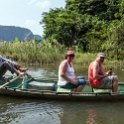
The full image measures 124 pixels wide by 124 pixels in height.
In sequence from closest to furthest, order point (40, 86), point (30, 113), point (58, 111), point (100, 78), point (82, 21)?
point (30, 113) → point (58, 111) → point (100, 78) → point (40, 86) → point (82, 21)

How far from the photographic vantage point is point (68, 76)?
8.23m

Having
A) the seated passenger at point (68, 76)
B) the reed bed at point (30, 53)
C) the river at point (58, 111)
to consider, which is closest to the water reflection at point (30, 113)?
the river at point (58, 111)

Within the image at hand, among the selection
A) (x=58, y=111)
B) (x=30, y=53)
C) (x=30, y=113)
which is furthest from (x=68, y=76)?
(x=30, y=53)

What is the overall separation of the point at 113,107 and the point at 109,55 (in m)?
16.8

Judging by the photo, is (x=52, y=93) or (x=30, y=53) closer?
(x=52, y=93)

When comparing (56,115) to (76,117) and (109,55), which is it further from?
(109,55)

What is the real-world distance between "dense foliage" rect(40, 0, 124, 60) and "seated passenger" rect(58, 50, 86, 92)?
71.0 feet

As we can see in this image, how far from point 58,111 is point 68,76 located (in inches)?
43.5

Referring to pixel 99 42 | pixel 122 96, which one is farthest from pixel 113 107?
pixel 99 42

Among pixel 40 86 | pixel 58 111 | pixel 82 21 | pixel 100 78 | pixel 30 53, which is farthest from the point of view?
pixel 82 21

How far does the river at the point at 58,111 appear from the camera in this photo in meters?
6.78

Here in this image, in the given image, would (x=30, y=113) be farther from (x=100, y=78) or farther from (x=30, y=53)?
(x=30, y=53)

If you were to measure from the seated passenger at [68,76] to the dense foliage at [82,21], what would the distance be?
2163 centimetres

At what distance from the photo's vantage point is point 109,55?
24.5 metres
